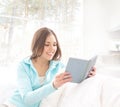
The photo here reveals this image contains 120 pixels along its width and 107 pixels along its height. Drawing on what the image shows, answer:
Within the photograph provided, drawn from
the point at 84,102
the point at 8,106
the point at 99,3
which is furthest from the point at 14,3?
the point at 84,102

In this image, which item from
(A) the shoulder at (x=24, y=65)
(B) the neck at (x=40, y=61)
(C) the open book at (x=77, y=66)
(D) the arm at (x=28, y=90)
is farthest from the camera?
(B) the neck at (x=40, y=61)

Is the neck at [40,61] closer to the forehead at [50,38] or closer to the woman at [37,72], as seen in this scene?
the woman at [37,72]

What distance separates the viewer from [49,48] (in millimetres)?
1598

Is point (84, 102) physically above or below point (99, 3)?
below

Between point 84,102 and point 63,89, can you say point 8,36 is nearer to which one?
point 63,89

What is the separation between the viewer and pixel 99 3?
9.59 ft

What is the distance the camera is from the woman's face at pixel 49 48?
5.21ft

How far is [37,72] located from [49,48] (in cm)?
19

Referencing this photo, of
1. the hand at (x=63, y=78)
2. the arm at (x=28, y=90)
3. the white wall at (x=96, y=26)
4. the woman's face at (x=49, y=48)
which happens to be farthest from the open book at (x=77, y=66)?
the white wall at (x=96, y=26)

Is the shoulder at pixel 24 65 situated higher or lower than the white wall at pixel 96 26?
lower

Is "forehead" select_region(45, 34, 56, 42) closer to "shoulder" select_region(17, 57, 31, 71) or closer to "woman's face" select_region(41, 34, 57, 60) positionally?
"woman's face" select_region(41, 34, 57, 60)

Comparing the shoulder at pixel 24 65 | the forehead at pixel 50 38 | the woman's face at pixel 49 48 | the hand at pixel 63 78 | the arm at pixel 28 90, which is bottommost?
the arm at pixel 28 90

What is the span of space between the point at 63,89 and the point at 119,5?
1431mm

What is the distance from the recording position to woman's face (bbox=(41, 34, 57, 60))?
159 centimetres
